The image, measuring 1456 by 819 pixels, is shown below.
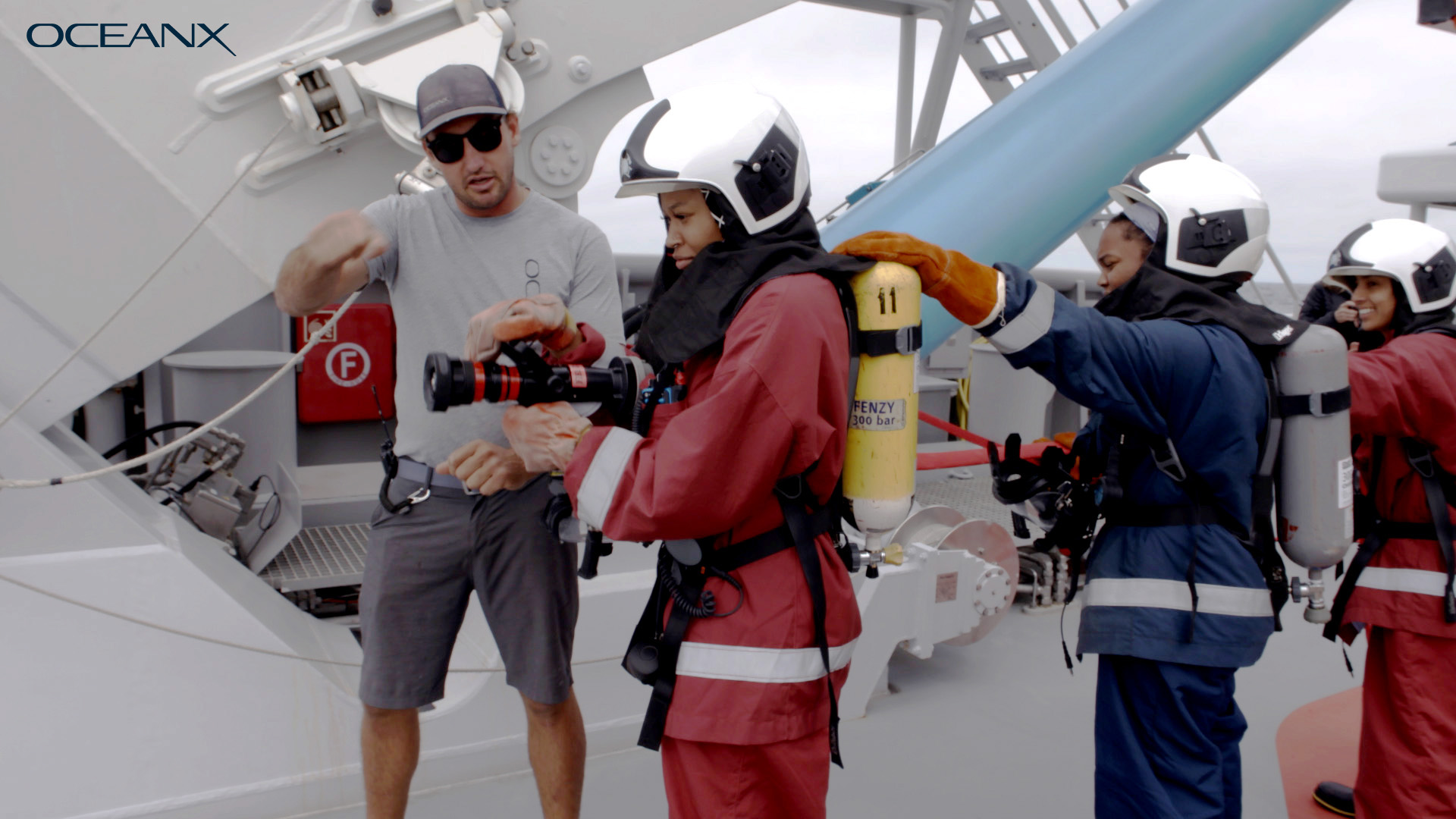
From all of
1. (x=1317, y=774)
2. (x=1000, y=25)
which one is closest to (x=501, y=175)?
(x=1317, y=774)

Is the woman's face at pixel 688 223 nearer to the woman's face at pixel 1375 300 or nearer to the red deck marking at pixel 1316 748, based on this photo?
the woman's face at pixel 1375 300

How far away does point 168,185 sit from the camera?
192cm

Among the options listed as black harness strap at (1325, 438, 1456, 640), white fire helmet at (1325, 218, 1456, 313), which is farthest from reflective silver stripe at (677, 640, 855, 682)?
white fire helmet at (1325, 218, 1456, 313)

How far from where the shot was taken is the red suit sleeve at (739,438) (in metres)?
Answer: 1.30

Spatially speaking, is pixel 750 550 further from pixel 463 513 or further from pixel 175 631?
pixel 175 631

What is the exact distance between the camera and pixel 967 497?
4.46m

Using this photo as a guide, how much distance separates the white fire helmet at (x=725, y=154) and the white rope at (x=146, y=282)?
33.8 inches

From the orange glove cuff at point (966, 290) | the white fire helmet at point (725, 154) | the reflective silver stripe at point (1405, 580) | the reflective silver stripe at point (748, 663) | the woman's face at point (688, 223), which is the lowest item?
the reflective silver stripe at point (1405, 580)

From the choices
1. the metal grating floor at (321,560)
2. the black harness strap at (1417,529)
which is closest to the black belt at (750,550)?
the metal grating floor at (321,560)

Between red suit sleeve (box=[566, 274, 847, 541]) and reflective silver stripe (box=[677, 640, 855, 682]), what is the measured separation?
191mm

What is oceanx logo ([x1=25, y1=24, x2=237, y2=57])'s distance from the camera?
1805 mm

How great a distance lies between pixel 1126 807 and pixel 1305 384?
841 millimetres

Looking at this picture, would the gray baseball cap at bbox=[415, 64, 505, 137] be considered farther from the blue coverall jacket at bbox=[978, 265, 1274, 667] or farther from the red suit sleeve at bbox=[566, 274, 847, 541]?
the blue coverall jacket at bbox=[978, 265, 1274, 667]

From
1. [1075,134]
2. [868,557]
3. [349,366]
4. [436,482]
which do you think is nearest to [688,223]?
[868,557]
